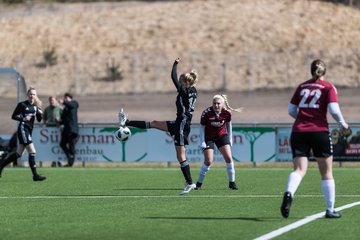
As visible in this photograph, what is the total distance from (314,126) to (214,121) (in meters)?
5.96

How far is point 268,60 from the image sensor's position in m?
74.1

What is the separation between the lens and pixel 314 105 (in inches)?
559

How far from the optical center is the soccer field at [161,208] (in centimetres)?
1307

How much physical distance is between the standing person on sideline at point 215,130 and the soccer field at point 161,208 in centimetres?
54

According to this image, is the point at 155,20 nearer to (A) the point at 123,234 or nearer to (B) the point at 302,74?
(B) the point at 302,74

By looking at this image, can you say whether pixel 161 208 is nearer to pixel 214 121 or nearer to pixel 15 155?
pixel 214 121

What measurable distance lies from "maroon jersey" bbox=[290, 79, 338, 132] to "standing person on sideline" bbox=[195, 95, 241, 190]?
222 inches

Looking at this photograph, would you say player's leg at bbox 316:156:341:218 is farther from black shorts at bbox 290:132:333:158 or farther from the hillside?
the hillside

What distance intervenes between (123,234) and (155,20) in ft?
229

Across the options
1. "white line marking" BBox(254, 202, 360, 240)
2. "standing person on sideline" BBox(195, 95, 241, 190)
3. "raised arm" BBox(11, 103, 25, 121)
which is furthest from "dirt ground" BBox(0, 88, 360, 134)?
"white line marking" BBox(254, 202, 360, 240)

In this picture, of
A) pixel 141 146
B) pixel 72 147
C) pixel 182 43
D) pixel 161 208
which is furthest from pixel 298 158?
pixel 182 43

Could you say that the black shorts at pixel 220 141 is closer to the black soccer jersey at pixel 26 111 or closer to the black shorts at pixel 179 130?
the black shorts at pixel 179 130

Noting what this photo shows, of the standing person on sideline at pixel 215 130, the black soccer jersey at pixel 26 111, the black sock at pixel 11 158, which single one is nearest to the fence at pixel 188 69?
the black sock at pixel 11 158

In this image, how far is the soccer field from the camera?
13.1m
